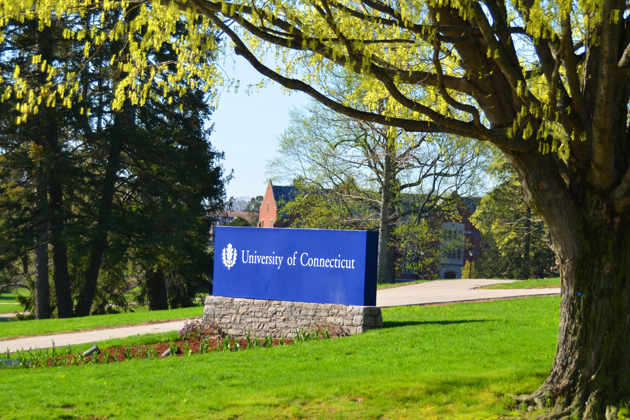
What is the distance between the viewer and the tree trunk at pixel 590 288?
5812 millimetres

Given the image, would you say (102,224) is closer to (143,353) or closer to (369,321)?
(143,353)

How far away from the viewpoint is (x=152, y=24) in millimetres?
7375

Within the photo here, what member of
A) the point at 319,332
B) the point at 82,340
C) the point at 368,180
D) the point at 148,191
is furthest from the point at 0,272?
the point at 319,332

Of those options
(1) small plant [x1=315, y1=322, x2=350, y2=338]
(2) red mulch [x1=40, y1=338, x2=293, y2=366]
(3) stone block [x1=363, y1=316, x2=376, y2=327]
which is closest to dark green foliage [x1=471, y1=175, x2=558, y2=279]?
(3) stone block [x1=363, y1=316, x2=376, y2=327]

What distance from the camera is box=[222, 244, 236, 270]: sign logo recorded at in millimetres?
13250

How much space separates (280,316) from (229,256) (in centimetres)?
190

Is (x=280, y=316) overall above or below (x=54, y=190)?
below

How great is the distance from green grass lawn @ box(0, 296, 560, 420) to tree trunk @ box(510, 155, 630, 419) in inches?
31.6

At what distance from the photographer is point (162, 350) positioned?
11.3m

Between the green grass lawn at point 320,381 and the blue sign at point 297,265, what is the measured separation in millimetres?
1317

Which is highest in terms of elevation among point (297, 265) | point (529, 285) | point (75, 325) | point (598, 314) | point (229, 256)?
point (229, 256)

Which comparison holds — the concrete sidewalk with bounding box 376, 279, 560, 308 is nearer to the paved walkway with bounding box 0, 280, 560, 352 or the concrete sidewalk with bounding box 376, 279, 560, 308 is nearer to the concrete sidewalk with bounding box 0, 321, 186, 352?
the paved walkway with bounding box 0, 280, 560, 352

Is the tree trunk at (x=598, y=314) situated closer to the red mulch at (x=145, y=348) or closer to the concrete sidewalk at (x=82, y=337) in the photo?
the red mulch at (x=145, y=348)

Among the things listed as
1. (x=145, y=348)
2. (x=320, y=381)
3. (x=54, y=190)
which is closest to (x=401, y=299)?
(x=145, y=348)
